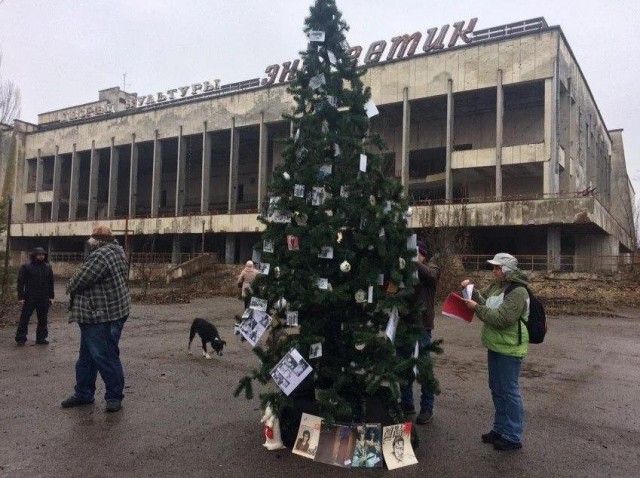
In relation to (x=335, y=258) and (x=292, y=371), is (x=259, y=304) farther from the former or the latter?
(x=335, y=258)

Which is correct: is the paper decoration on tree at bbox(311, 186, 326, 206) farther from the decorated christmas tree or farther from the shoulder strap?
the shoulder strap

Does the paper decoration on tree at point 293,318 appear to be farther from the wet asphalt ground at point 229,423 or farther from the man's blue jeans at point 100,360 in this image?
the man's blue jeans at point 100,360

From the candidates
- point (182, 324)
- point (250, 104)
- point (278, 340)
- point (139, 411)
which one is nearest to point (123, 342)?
point (182, 324)

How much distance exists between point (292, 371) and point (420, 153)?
3647 centimetres

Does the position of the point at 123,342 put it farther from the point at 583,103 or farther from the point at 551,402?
the point at 583,103

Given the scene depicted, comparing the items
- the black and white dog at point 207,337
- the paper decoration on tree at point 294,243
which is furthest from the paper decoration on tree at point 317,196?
the black and white dog at point 207,337

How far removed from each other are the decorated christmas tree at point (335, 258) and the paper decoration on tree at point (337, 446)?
11cm

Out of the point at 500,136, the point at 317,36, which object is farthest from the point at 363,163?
the point at 500,136

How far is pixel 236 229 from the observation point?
40.2 meters

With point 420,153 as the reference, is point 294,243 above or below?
below

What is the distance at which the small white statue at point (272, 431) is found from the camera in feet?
15.5

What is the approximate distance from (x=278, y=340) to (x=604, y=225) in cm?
3145

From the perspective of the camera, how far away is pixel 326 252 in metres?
4.71

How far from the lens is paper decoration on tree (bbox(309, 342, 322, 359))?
15.4 feet
